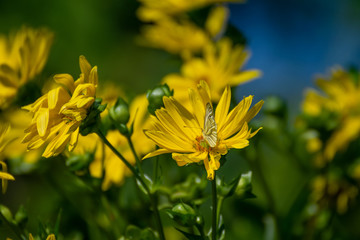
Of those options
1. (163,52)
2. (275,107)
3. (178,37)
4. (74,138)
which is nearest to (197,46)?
(178,37)

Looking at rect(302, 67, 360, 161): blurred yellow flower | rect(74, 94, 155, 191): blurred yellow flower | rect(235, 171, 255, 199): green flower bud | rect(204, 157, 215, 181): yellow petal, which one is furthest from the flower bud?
rect(204, 157, 215, 181): yellow petal

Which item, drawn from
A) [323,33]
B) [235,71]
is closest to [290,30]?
[323,33]

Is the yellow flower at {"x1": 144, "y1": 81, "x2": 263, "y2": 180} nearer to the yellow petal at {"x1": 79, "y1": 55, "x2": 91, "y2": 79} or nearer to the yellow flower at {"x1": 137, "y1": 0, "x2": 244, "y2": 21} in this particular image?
the yellow petal at {"x1": 79, "y1": 55, "x2": 91, "y2": 79}

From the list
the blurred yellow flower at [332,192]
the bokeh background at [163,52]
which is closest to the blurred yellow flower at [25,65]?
the blurred yellow flower at [332,192]

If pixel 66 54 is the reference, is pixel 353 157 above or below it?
above

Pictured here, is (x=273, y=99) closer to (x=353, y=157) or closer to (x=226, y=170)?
(x=353, y=157)

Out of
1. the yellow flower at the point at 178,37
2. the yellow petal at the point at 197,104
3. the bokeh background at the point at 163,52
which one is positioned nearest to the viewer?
the yellow petal at the point at 197,104

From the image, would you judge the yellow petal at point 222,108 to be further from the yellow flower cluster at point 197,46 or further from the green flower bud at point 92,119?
the yellow flower cluster at point 197,46

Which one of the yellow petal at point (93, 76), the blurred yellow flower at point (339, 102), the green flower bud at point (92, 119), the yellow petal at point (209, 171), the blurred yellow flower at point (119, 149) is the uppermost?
the yellow petal at point (93, 76)
